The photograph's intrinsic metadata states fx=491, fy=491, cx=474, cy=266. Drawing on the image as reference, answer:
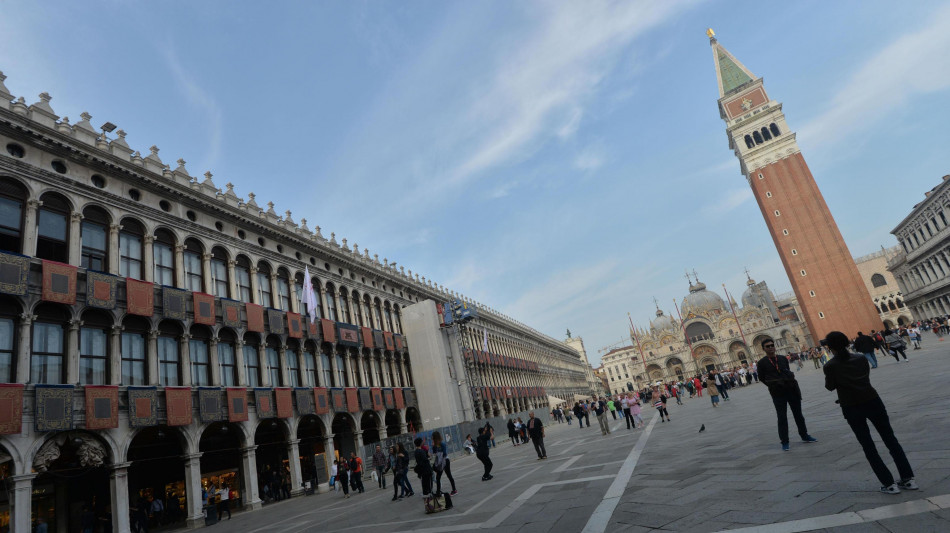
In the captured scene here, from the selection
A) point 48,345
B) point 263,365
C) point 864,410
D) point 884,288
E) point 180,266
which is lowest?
point 864,410

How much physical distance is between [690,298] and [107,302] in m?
127

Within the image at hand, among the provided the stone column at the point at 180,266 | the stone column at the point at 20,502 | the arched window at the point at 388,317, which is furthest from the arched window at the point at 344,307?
the stone column at the point at 20,502

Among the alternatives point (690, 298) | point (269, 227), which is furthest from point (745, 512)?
point (690, 298)

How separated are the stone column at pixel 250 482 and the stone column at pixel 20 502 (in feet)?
25.2

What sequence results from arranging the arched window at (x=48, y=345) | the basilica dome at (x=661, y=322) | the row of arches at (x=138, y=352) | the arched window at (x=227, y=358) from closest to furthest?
the row of arches at (x=138, y=352), the arched window at (x=48, y=345), the arched window at (x=227, y=358), the basilica dome at (x=661, y=322)

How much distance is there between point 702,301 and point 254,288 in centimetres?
11678

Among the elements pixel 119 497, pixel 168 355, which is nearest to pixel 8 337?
pixel 168 355

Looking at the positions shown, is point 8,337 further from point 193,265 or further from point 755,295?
point 755,295

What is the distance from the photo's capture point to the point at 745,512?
18.1 ft

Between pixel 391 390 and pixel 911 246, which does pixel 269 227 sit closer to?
pixel 391 390

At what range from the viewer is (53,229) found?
17672 mm

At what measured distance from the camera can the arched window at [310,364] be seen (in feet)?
88.0

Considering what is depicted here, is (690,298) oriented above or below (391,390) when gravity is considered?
above

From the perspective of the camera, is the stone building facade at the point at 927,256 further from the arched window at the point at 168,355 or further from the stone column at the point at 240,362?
the arched window at the point at 168,355
